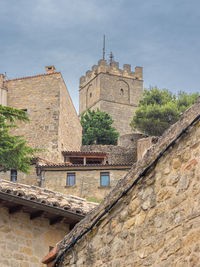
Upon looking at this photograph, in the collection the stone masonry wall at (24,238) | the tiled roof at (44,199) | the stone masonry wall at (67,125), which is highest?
the stone masonry wall at (67,125)

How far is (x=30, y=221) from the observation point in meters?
9.39

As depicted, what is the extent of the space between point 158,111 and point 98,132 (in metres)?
5.97

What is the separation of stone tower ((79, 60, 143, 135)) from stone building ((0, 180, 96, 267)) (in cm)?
5540

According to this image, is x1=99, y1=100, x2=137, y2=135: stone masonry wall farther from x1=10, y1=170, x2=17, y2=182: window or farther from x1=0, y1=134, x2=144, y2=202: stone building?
x1=10, y1=170, x2=17, y2=182: window

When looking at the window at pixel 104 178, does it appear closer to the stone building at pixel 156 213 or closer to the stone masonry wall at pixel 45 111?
the stone masonry wall at pixel 45 111

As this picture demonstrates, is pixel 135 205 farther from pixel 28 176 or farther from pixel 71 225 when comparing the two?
pixel 28 176

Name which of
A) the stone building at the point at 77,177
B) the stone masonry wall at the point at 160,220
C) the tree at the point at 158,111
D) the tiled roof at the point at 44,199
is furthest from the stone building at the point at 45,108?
the stone masonry wall at the point at 160,220

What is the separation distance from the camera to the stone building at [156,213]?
468 centimetres

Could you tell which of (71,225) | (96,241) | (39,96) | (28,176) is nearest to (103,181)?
(28,176)

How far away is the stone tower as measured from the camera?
6588 centimetres

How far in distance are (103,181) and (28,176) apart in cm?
510

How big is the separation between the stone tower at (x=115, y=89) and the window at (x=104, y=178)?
35.3 metres

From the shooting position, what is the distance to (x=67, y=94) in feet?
125

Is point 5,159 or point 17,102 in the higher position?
point 17,102
